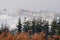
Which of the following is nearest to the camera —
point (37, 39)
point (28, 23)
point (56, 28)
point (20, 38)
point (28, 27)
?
point (20, 38)

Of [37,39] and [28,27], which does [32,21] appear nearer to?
[28,27]

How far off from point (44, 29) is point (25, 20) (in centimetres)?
785

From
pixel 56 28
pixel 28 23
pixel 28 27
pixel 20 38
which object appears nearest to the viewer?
pixel 20 38

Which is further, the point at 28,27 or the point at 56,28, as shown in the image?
the point at 28,27

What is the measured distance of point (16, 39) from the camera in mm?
36812

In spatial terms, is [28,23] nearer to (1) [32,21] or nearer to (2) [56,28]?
(1) [32,21]

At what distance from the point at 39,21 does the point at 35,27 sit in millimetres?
3745

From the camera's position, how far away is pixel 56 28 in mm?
63156

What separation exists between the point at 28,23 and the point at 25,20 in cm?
162

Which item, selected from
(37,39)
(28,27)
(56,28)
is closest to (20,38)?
(37,39)

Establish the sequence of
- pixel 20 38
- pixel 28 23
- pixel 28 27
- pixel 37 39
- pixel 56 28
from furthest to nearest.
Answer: pixel 28 23
pixel 28 27
pixel 56 28
pixel 37 39
pixel 20 38

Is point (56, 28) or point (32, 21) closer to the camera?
point (56, 28)

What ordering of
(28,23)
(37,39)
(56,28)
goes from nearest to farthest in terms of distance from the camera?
(37,39)
(56,28)
(28,23)

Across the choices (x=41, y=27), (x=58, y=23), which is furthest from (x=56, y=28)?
(x=41, y=27)
